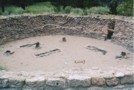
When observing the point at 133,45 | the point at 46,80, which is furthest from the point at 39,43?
the point at 46,80

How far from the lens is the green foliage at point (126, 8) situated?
1774 cm

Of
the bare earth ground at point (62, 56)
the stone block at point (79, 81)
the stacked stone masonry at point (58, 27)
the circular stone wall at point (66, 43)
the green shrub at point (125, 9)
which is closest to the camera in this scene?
the stone block at point (79, 81)

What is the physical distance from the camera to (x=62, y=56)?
42.7 ft

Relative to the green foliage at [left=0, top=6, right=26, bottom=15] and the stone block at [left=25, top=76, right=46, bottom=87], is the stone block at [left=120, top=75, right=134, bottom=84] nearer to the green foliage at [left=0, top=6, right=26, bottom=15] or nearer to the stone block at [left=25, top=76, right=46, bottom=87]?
the stone block at [left=25, top=76, right=46, bottom=87]

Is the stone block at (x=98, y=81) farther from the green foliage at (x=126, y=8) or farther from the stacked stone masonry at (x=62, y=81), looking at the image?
the green foliage at (x=126, y=8)

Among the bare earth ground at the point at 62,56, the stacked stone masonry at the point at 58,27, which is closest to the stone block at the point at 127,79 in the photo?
the bare earth ground at the point at 62,56

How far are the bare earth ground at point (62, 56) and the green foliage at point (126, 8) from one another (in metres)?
3.78

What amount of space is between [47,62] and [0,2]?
9.20 m

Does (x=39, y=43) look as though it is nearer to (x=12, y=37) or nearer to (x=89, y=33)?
(x=12, y=37)

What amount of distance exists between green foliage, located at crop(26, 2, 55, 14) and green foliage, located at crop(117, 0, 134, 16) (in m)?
4.48

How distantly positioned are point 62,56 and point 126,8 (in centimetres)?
716

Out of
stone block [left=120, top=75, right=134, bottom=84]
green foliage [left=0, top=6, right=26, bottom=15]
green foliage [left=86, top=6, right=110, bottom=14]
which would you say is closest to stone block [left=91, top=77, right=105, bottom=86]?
stone block [left=120, top=75, right=134, bottom=84]

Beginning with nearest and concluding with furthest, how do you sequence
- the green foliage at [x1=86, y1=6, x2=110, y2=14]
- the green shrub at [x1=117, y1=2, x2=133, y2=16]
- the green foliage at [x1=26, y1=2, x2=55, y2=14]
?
the green shrub at [x1=117, y1=2, x2=133, y2=16], the green foliage at [x1=86, y1=6, x2=110, y2=14], the green foliage at [x1=26, y1=2, x2=55, y2=14]

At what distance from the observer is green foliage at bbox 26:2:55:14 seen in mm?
18859
